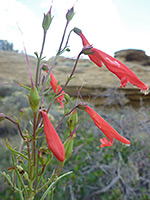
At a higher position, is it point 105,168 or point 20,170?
point 20,170

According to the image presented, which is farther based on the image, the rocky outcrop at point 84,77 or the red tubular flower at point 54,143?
the rocky outcrop at point 84,77

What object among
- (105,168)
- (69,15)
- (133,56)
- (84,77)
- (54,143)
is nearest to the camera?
(54,143)

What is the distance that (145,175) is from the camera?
2.59 meters

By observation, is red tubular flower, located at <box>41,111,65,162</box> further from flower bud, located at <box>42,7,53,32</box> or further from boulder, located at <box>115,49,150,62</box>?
boulder, located at <box>115,49,150,62</box>

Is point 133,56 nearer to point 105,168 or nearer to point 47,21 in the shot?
point 105,168

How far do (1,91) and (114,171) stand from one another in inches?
202

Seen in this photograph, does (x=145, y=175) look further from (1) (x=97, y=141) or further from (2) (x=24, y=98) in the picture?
(2) (x=24, y=98)

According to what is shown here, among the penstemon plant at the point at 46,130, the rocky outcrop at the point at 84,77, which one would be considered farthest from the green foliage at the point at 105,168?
the rocky outcrop at the point at 84,77

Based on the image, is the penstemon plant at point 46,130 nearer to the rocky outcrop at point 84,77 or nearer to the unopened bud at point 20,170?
the unopened bud at point 20,170

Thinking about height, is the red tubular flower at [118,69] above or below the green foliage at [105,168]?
above

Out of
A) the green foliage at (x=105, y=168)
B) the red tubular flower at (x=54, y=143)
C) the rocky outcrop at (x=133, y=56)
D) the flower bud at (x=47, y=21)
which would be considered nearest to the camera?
the red tubular flower at (x=54, y=143)

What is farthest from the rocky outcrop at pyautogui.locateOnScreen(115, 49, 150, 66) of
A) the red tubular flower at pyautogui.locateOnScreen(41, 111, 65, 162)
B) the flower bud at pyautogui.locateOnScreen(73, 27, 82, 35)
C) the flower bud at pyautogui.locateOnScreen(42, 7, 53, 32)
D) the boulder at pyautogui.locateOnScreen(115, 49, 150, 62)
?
the red tubular flower at pyautogui.locateOnScreen(41, 111, 65, 162)

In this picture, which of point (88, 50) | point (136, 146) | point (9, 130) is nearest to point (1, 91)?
point (9, 130)

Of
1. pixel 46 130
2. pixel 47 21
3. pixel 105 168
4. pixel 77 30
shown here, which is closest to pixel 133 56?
pixel 105 168
